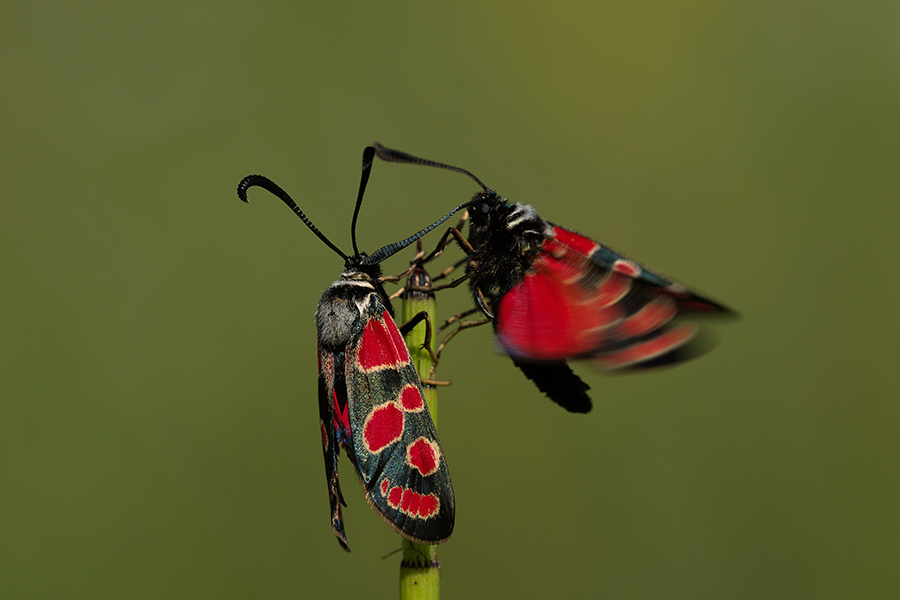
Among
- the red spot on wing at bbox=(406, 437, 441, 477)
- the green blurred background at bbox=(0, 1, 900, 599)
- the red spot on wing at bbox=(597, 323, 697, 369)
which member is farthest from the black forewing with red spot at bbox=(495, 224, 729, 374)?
the green blurred background at bbox=(0, 1, 900, 599)

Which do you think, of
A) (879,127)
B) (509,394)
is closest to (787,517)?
(509,394)

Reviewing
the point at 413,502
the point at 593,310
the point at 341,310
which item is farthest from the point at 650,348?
the point at 341,310

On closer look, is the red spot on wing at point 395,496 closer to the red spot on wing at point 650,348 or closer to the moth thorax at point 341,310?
the moth thorax at point 341,310

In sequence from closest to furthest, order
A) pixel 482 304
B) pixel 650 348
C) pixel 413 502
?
pixel 650 348, pixel 413 502, pixel 482 304

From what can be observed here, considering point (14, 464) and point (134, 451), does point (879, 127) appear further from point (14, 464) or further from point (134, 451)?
point (14, 464)

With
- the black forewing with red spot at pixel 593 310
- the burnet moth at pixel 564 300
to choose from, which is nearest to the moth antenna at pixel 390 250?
the burnet moth at pixel 564 300

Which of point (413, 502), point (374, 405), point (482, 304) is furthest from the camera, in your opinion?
point (482, 304)

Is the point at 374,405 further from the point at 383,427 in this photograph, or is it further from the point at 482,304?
the point at 482,304
